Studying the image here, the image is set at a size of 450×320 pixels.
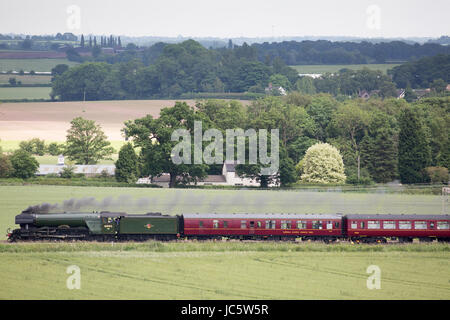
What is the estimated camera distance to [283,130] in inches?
5782

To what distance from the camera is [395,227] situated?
66.3 m

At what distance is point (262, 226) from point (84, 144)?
81.9 meters

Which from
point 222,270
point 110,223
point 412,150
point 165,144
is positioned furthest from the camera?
point 412,150

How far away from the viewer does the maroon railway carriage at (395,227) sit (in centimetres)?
6600

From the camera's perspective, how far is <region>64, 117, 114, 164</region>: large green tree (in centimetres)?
13975

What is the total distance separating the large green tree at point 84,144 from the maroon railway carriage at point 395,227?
81455 millimetres

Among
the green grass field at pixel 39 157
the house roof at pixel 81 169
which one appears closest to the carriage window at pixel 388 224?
the house roof at pixel 81 169

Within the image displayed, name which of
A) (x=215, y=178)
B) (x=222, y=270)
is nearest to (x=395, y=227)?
(x=222, y=270)

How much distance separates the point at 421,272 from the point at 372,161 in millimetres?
79553

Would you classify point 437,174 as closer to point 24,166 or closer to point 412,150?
point 412,150

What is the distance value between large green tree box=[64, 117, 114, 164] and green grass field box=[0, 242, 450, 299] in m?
79.7

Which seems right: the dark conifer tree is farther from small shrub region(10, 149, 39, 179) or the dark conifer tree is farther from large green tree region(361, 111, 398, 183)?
small shrub region(10, 149, 39, 179)

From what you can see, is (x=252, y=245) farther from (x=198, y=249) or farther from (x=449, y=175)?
(x=449, y=175)
